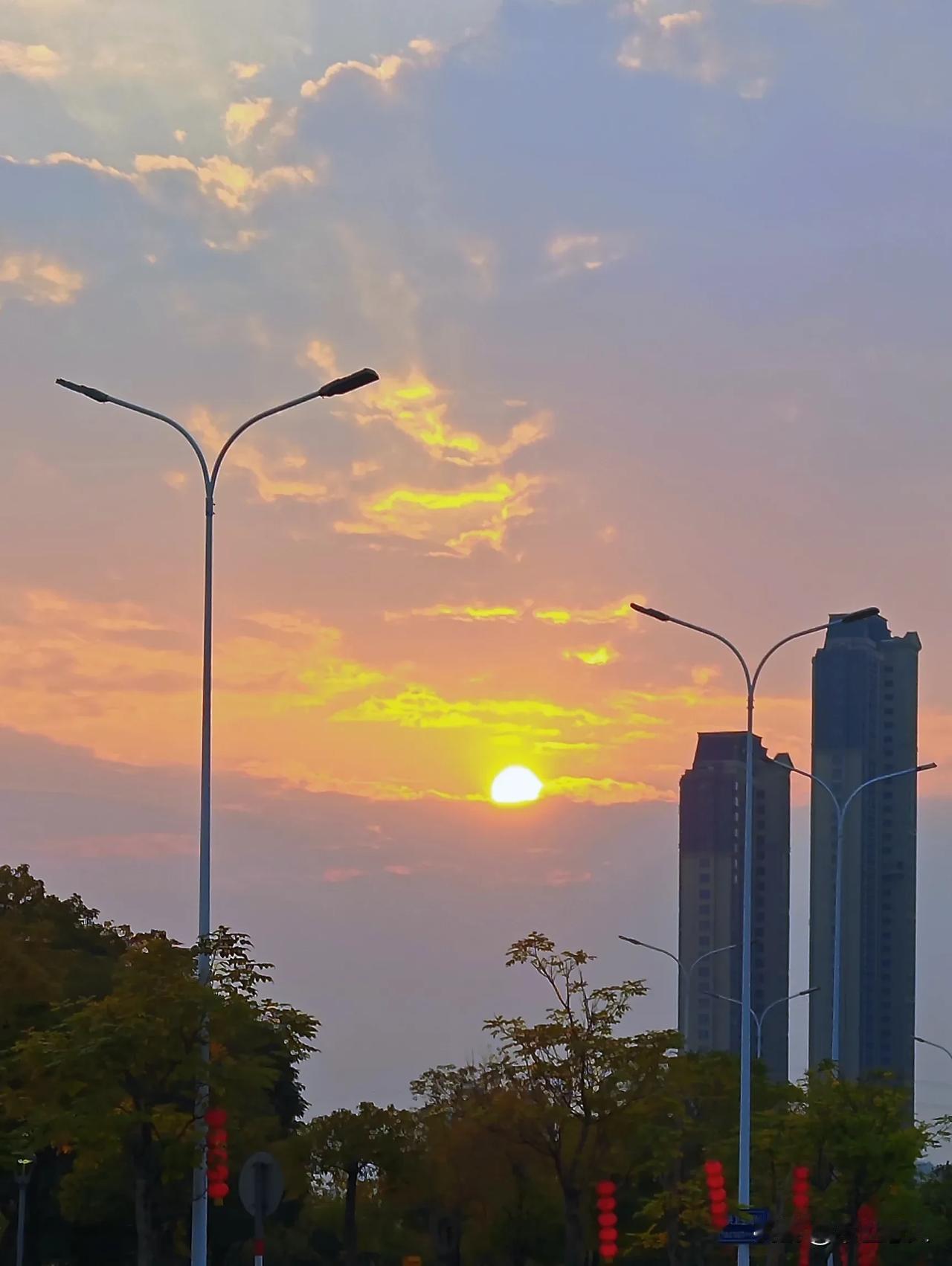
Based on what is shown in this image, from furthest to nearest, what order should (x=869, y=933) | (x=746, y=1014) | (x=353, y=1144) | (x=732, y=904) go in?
(x=732, y=904) → (x=869, y=933) → (x=353, y=1144) → (x=746, y=1014)

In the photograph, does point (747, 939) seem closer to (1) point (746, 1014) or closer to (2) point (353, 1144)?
(1) point (746, 1014)

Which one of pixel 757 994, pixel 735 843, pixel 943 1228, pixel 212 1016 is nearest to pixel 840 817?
pixel 212 1016

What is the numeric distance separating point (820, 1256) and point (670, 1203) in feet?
120

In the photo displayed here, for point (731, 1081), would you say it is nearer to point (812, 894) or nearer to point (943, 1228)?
point (943, 1228)

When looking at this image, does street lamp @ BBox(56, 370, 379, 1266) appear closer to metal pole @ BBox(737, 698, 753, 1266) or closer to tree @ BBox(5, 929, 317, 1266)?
tree @ BBox(5, 929, 317, 1266)

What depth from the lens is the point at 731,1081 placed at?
198ft

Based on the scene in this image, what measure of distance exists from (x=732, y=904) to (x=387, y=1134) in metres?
135

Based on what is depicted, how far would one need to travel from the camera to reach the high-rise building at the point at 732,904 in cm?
16038

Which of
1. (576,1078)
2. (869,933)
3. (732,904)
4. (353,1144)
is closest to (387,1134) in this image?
(353,1144)

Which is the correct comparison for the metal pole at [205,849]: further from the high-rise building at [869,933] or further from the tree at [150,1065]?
the high-rise building at [869,933]

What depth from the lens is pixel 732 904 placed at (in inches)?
7638

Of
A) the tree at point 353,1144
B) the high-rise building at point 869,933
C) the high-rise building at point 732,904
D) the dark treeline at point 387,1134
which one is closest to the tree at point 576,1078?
the dark treeline at point 387,1134

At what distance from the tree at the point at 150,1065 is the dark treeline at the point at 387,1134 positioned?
0.13ft

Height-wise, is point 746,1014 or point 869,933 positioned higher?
point 869,933
